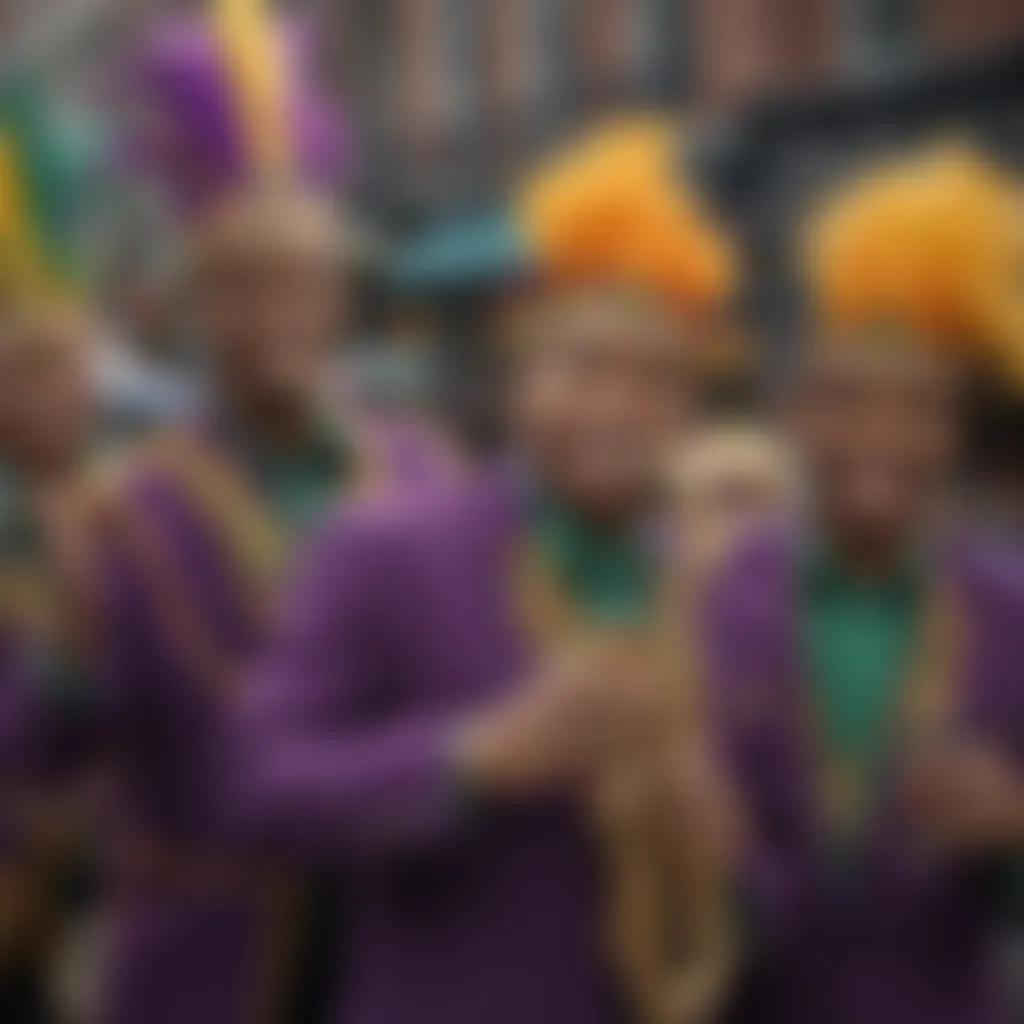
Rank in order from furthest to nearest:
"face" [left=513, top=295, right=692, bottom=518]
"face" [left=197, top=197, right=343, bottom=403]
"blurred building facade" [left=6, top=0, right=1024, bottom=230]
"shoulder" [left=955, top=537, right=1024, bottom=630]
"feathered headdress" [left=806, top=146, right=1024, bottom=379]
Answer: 1. "blurred building facade" [left=6, top=0, right=1024, bottom=230]
2. "face" [left=197, top=197, right=343, bottom=403]
3. "feathered headdress" [left=806, top=146, right=1024, bottom=379]
4. "shoulder" [left=955, top=537, right=1024, bottom=630]
5. "face" [left=513, top=295, right=692, bottom=518]

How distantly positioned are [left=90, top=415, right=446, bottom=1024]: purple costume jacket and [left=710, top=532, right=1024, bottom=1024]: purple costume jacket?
588 mm

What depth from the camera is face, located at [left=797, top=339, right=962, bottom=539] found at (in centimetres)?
347

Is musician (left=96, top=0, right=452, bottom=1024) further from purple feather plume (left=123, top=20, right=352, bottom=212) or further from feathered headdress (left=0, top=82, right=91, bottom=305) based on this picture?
feathered headdress (left=0, top=82, right=91, bottom=305)

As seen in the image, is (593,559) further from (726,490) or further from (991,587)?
(726,490)

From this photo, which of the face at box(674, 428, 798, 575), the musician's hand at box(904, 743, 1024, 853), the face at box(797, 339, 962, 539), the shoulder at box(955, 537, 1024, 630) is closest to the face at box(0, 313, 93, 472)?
the face at box(674, 428, 798, 575)

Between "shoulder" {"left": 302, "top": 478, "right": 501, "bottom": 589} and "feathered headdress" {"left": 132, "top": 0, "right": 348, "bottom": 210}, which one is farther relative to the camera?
"feathered headdress" {"left": 132, "top": 0, "right": 348, "bottom": 210}

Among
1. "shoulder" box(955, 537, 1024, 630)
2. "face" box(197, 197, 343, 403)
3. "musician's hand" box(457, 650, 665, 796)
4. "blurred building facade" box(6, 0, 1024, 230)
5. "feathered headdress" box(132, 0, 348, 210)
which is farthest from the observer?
"blurred building facade" box(6, 0, 1024, 230)

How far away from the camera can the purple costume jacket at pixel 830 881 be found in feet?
11.2

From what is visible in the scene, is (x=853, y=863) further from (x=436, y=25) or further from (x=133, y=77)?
(x=436, y=25)

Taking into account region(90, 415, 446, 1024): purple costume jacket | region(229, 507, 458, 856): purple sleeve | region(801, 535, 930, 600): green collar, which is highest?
region(229, 507, 458, 856): purple sleeve

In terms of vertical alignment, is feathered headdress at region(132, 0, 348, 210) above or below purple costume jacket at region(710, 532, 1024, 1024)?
above

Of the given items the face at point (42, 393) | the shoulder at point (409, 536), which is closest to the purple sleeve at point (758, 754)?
the shoulder at point (409, 536)

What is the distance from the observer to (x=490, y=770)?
3.24 m

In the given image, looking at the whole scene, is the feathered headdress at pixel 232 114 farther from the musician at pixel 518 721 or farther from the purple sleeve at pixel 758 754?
the purple sleeve at pixel 758 754
